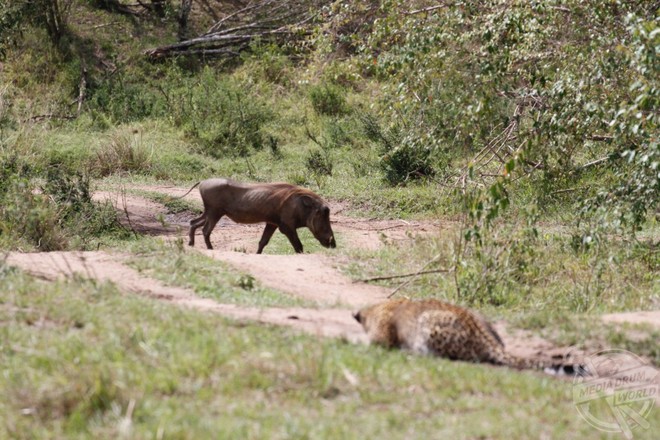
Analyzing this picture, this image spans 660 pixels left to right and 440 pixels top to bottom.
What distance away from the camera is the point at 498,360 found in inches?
216

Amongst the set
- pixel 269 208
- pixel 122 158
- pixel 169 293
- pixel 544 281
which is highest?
pixel 169 293

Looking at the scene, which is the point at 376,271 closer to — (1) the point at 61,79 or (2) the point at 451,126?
(2) the point at 451,126

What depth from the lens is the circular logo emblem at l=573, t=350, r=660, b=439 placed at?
452 cm

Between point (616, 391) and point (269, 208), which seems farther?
point (269, 208)

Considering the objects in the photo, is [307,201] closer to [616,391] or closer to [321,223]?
[321,223]

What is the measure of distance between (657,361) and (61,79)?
1649cm

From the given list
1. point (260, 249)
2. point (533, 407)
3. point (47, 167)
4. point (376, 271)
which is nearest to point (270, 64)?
point (47, 167)

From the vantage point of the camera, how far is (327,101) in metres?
19.5

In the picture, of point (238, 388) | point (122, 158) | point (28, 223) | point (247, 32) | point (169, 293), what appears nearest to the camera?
point (238, 388)

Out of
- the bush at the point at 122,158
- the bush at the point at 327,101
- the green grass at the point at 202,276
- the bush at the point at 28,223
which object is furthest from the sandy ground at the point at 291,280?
the bush at the point at 327,101

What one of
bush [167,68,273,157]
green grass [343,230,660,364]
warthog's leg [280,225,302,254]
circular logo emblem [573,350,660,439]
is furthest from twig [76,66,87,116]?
circular logo emblem [573,350,660,439]

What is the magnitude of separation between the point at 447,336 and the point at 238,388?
1498 mm

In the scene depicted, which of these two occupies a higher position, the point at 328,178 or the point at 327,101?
the point at 327,101

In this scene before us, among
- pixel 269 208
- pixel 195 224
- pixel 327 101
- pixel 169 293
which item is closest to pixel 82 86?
pixel 327 101
